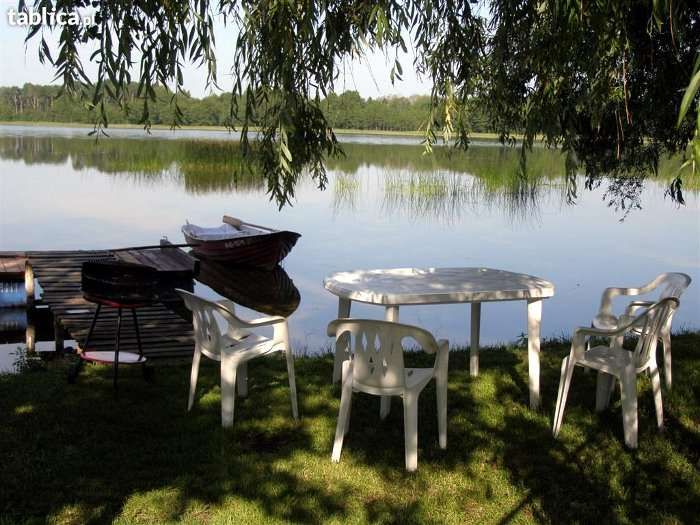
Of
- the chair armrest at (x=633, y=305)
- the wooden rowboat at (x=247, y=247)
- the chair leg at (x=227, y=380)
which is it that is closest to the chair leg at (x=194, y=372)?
the chair leg at (x=227, y=380)

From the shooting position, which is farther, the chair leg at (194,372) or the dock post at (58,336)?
the dock post at (58,336)

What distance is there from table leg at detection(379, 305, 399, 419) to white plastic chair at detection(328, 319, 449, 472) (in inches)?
19.5

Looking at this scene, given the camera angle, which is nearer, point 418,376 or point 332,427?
point 418,376

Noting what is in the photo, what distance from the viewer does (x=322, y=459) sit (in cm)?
409

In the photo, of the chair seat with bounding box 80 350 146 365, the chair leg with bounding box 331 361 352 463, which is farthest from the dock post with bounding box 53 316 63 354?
the chair leg with bounding box 331 361 352 463

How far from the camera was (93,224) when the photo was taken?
17500 millimetres

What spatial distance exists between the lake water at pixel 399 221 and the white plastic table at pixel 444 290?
3.50 m

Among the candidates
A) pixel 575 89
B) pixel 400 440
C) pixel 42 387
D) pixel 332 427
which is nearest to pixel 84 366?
pixel 42 387

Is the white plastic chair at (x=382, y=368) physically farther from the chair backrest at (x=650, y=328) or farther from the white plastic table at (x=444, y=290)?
the chair backrest at (x=650, y=328)

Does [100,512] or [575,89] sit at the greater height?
[575,89]

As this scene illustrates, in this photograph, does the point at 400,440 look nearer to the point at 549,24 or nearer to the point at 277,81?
the point at 277,81

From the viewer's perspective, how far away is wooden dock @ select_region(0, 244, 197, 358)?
698 centimetres

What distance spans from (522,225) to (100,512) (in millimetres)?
15956

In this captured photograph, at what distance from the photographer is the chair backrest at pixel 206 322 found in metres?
4.46
